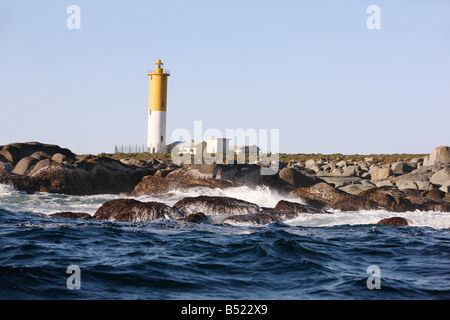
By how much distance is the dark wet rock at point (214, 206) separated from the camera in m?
17.5

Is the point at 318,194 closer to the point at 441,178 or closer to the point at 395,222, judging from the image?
the point at 395,222

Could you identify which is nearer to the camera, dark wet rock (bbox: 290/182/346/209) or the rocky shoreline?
the rocky shoreline

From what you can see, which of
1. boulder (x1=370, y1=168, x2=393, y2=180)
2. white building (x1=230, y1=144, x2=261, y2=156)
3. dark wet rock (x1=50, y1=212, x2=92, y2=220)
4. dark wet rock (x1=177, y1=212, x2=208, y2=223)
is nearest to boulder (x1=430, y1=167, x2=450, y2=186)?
boulder (x1=370, y1=168, x2=393, y2=180)

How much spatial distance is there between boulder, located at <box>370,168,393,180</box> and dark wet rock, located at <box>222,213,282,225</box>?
20.8 meters

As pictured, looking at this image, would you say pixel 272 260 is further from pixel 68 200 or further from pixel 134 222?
pixel 68 200

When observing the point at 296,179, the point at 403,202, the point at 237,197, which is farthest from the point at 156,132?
the point at 403,202

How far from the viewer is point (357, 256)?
34.9ft

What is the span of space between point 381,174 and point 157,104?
25.4 metres

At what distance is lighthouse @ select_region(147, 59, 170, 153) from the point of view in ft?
172

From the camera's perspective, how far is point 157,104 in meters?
52.7

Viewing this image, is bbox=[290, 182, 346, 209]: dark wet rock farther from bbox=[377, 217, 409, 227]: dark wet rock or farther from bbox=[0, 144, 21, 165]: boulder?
bbox=[0, 144, 21, 165]: boulder

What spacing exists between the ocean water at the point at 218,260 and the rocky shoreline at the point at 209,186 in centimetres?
124
